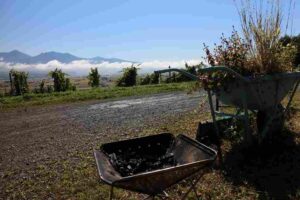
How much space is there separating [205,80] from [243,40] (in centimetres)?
88

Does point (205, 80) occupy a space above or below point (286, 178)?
above

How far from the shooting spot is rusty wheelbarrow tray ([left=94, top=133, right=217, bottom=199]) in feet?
8.81

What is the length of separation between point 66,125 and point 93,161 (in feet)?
12.8

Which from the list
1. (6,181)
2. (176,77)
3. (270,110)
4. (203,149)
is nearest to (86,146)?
(6,181)

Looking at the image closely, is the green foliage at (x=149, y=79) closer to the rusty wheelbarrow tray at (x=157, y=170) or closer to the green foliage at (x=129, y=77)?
the green foliage at (x=129, y=77)

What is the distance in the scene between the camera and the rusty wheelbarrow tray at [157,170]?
2686 mm

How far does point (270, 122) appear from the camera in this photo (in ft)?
17.1

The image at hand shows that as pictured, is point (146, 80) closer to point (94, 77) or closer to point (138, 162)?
point (94, 77)

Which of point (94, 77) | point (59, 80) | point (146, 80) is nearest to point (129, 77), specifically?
point (146, 80)

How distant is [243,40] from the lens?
5422 millimetres

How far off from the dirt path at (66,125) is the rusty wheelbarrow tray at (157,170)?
112 inches

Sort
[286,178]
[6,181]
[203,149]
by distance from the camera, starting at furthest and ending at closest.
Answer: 1. [6,181]
2. [286,178]
3. [203,149]

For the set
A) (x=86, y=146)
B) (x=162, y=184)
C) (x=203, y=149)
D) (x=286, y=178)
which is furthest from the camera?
(x=86, y=146)

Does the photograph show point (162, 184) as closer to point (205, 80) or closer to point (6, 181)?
point (205, 80)
